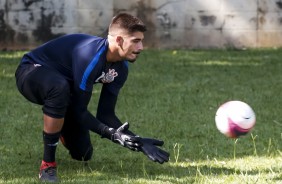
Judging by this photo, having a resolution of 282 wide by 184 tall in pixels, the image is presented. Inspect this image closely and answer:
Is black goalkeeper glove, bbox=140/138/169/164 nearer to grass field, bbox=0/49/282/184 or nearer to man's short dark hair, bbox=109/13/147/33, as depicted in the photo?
grass field, bbox=0/49/282/184

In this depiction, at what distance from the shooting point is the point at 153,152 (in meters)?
5.61

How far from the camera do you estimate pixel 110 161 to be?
6586mm

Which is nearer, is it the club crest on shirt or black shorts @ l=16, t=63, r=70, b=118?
black shorts @ l=16, t=63, r=70, b=118

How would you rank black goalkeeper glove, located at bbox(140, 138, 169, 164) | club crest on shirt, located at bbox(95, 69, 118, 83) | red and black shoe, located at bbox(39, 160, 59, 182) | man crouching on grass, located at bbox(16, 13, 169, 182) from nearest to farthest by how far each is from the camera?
1. black goalkeeper glove, located at bbox(140, 138, 169, 164)
2. man crouching on grass, located at bbox(16, 13, 169, 182)
3. red and black shoe, located at bbox(39, 160, 59, 182)
4. club crest on shirt, located at bbox(95, 69, 118, 83)

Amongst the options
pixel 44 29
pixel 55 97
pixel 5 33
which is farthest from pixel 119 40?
pixel 5 33

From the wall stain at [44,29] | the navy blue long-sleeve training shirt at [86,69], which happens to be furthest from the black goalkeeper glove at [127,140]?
the wall stain at [44,29]

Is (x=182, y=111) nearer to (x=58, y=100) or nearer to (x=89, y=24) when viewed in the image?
(x=58, y=100)

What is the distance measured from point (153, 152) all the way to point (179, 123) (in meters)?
2.48

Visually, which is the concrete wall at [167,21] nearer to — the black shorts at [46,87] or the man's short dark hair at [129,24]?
the black shorts at [46,87]

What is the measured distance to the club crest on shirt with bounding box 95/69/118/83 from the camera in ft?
19.5

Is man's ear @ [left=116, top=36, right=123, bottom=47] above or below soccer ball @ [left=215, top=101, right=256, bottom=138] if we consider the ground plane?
above

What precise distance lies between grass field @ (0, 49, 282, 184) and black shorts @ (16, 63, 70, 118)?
0.52 m

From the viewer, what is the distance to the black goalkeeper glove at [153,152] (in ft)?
18.3

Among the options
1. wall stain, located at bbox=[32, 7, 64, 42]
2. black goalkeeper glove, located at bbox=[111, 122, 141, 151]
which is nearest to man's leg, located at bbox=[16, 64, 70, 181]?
black goalkeeper glove, located at bbox=[111, 122, 141, 151]
